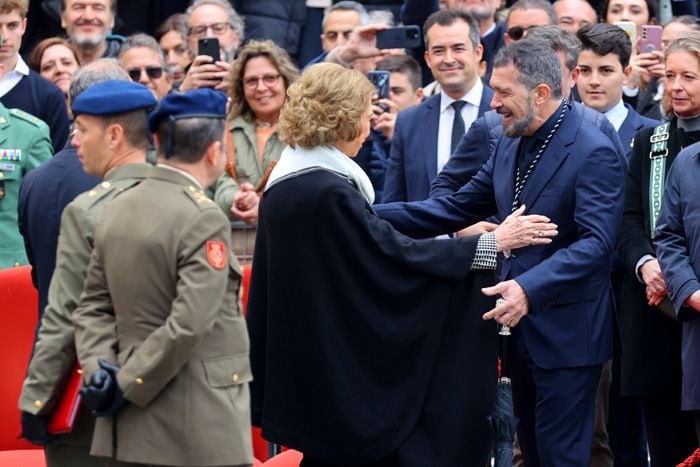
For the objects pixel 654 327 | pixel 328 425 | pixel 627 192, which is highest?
pixel 627 192

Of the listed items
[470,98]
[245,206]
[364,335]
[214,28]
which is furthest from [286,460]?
[214,28]

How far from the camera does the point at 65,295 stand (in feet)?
15.8

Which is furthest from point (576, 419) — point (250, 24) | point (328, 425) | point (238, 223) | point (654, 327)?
point (250, 24)

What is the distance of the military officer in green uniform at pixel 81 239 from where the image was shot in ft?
15.6

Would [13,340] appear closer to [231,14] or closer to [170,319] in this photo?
[170,319]

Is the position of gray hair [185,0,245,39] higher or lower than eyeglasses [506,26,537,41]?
lower

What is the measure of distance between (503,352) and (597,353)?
430 mm

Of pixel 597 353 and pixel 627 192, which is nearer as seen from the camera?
pixel 597 353

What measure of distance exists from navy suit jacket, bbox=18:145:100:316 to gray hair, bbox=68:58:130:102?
27 centimetres

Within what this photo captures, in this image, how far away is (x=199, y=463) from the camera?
4594 mm

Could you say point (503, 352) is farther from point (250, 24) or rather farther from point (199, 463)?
point (250, 24)

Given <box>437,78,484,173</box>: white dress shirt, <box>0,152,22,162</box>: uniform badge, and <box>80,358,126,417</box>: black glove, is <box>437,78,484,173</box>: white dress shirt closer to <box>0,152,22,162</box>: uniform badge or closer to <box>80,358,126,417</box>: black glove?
<box>0,152,22,162</box>: uniform badge

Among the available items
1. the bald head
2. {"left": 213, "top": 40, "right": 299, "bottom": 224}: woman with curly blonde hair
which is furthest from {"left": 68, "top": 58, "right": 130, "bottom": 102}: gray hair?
the bald head

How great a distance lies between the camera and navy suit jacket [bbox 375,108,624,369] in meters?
5.80
